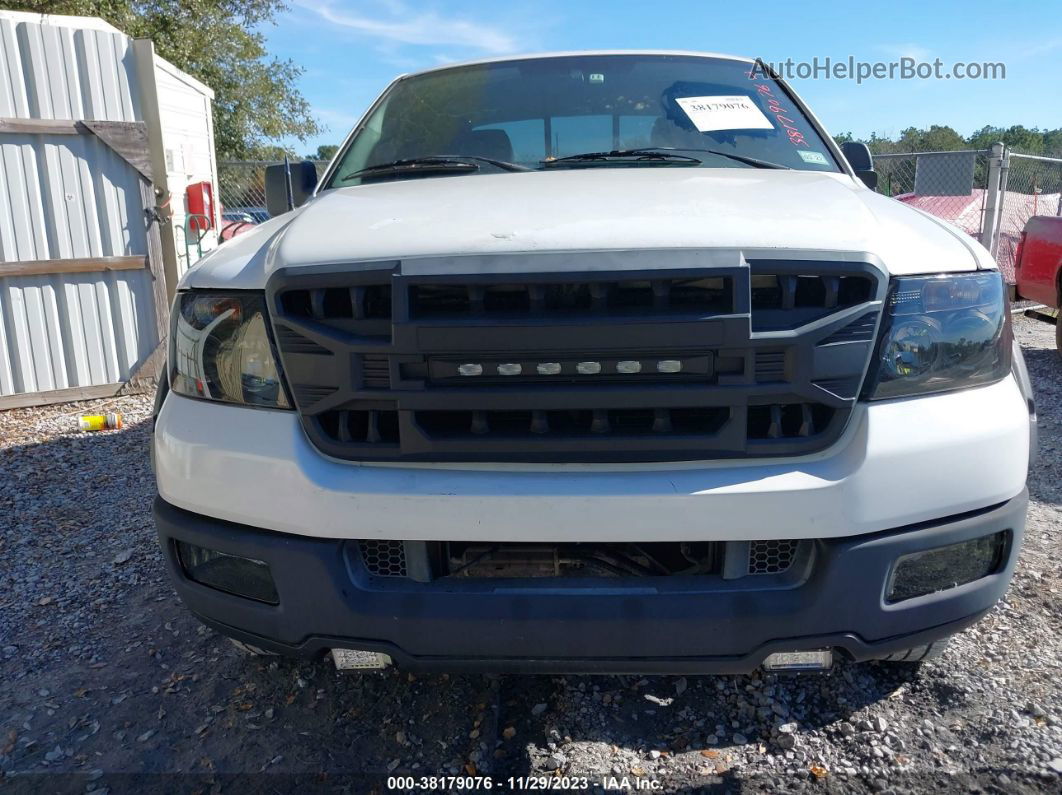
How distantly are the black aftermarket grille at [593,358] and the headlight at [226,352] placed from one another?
0.44ft

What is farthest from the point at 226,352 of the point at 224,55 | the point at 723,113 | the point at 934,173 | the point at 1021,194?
the point at 224,55

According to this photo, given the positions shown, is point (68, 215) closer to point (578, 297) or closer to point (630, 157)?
point (630, 157)

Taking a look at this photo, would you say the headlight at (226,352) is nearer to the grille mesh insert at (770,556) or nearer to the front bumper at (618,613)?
the front bumper at (618,613)

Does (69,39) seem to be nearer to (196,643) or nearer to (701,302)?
(196,643)

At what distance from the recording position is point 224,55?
18.8 m

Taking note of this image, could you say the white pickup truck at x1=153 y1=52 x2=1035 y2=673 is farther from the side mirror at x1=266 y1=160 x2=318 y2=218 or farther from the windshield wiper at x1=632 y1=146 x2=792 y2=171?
the side mirror at x1=266 y1=160 x2=318 y2=218

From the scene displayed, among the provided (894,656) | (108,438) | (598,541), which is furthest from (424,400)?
(108,438)

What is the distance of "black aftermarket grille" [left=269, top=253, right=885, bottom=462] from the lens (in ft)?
5.43

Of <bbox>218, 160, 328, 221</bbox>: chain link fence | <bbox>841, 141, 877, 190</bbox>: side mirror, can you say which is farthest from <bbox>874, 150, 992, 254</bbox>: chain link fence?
<bbox>218, 160, 328, 221</bbox>: chain link fence

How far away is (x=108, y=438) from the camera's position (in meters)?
5.48

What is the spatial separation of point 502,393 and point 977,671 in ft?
6.02

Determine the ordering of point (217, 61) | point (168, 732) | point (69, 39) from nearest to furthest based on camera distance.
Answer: point (168, 732), point (69, 39), point (217, 61)

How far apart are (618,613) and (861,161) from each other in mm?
2359

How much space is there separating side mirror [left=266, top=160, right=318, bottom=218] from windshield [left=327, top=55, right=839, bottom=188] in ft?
0.61
